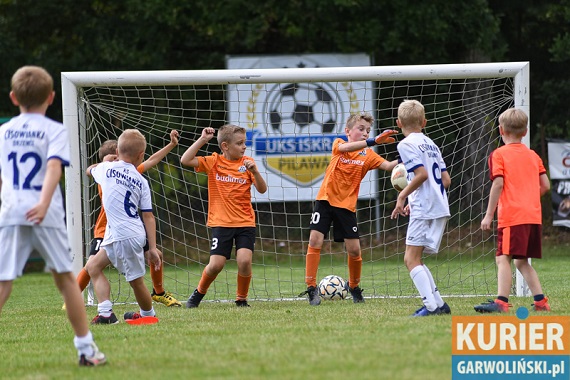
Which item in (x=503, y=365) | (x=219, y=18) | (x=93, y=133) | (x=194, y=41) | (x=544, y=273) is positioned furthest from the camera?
(x=194, y=41)

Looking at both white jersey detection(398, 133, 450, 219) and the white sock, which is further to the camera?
the white sock

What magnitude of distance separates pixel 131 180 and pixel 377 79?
9.68 ft

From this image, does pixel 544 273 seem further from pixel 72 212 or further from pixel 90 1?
pixel 90 1

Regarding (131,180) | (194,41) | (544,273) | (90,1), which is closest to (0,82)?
(90,1)

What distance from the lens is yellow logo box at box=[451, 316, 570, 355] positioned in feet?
16.3

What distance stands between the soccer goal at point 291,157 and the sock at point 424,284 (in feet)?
7.33

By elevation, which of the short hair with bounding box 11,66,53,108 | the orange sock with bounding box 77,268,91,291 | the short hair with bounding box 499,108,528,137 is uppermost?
the short hair with bounding box 11,66,53,108

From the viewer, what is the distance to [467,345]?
4.99 metres

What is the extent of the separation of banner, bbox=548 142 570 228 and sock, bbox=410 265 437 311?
1078 cm

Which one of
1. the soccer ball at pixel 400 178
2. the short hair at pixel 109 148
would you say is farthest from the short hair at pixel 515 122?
the short hair at pixel 109 148

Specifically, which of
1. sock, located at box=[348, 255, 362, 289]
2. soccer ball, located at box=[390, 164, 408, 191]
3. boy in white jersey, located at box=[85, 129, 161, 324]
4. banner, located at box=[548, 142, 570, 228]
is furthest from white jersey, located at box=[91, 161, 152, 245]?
banner, located at box=[548, 142, 570, 228]

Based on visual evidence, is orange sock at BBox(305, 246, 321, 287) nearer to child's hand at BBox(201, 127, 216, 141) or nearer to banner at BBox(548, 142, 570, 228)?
child's hand at BBox(201, 127, 216, 141)

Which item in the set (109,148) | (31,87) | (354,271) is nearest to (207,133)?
(109,148)

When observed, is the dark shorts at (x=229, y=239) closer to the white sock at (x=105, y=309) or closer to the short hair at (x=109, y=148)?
the short hair at (x=109, y=148)
